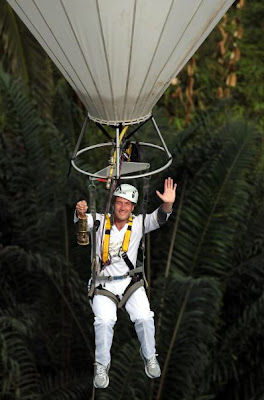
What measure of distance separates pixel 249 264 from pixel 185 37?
4.66 meters

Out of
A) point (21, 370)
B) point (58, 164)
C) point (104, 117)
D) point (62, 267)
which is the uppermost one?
point (104, 117)

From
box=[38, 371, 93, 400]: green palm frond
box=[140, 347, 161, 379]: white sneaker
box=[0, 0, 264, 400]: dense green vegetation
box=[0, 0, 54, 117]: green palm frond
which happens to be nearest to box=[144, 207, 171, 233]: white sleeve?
box=[140, 347, 161, 379]: white sneaker

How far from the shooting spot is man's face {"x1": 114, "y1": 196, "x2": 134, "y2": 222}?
549 cm

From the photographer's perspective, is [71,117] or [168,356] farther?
[71,117]

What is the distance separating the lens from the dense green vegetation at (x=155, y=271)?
8.91m

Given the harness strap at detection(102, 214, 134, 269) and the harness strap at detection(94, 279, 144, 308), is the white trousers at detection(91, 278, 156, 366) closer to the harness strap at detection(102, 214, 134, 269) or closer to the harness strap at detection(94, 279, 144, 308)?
the harness strap at detection(94, 279, 144, 308)

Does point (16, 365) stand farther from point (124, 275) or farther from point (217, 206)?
point (124, 275)

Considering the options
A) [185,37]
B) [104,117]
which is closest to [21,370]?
[104,117]

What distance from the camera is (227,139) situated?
394 inches

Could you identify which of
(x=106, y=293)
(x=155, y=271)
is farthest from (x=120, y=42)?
(x=155, y=271)

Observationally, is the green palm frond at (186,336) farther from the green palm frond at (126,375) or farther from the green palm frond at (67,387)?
the green palm frond at (67,387)

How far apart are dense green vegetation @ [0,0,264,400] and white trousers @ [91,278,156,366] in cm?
224

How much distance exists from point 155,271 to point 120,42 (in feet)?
18.8

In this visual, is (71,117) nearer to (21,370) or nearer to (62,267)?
(62,267)
